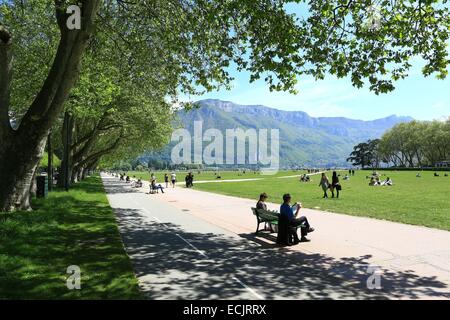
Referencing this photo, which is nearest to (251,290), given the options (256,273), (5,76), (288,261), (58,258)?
(256,273)

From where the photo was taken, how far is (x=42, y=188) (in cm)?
2222

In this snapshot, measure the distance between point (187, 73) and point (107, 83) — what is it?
5.00 meters

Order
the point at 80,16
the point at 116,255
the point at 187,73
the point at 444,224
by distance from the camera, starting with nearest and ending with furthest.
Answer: the point at 116,255 < the point at 80,16 < the point at 444,224 < the point at 187,73

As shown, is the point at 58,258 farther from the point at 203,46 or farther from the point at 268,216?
the point at 203,46

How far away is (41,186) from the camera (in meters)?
22.1

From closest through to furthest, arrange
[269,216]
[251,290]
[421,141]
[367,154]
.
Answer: [251,290]
[269,216]
[421,141]
[367,154]

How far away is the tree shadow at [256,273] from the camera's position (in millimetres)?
6910

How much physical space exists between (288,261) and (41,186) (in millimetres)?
17232

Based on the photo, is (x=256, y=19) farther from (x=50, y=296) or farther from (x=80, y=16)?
(x=50, y=296)

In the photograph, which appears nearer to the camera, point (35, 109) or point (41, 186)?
A: point (35, 109)

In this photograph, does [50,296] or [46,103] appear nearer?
[50,296]

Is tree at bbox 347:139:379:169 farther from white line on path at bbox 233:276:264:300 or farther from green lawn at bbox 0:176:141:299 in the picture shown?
white line on path at bbox 233:276:264:300

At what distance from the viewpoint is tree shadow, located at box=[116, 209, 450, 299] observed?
22.7ft

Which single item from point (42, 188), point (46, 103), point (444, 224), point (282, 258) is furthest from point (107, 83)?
point (444, 224)
